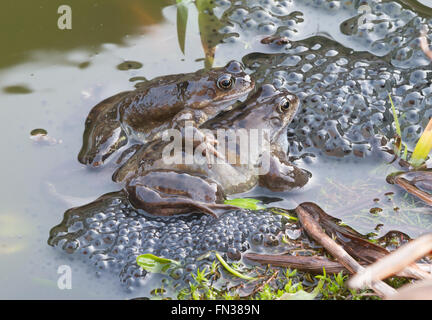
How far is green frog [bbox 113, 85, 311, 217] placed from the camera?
318cm

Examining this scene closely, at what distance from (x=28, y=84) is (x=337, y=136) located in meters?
2.61

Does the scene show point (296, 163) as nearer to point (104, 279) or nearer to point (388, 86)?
point (388, 86)

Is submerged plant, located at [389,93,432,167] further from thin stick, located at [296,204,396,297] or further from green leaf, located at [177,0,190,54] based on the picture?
green leaf, located at [177,0,190,54]

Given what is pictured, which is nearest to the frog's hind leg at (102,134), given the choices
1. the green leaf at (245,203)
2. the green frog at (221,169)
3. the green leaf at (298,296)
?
the green frog at (221,169)

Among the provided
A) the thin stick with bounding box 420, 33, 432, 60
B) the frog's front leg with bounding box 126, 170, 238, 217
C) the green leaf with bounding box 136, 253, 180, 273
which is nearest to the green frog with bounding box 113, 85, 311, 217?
the frog's front leg with bounding box 126, 170, 238, 217

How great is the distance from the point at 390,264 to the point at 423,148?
1071 millimetres

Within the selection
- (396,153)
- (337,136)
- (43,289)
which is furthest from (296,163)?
(43,289)

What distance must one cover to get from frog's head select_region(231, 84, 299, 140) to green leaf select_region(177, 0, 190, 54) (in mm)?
965

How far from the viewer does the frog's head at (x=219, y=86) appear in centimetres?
393

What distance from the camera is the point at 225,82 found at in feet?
12.8

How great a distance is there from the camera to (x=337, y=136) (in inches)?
147

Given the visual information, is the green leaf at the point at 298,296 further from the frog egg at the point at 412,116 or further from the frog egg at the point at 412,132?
the frog egg at the point at 412,116

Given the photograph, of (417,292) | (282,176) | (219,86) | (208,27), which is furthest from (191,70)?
(417,292)
